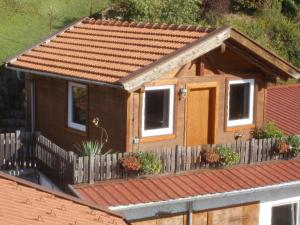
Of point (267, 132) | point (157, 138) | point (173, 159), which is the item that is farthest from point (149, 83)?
point (267, 132)

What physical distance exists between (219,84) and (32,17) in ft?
68.9

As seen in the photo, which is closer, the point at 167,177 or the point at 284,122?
the point at 167,177

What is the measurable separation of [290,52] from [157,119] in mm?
17812

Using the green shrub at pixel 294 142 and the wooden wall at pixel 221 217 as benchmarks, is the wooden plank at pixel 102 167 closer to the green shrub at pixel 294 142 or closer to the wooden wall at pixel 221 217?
the wooden wall at pixel 221 217

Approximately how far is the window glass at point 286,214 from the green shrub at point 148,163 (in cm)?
364

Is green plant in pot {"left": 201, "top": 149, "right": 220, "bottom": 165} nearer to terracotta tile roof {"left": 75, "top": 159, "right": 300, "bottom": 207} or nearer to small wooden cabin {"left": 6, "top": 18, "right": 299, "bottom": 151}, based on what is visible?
terracotta tile roof {"left": 75, "top": 159, "right": 300, "bottom": 207}

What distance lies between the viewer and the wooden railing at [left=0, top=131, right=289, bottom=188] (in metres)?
13.2

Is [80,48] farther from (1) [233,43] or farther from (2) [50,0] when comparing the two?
(2) [50,0]

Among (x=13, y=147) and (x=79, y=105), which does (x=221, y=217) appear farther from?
(x=13, y=147)

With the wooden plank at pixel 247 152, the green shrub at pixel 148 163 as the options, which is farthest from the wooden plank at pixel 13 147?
the wooden plank at pixel 247 152

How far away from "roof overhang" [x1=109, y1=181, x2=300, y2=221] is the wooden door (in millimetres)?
1771

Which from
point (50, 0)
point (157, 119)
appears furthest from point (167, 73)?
point (50, 0)

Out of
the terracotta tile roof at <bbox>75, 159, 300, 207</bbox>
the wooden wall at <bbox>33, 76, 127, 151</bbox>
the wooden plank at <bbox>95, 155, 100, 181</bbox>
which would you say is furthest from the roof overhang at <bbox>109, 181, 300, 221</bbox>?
the wooden wall at <bbox>33, 76, 127, 151</bbox>

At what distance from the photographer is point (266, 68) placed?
16.3m
